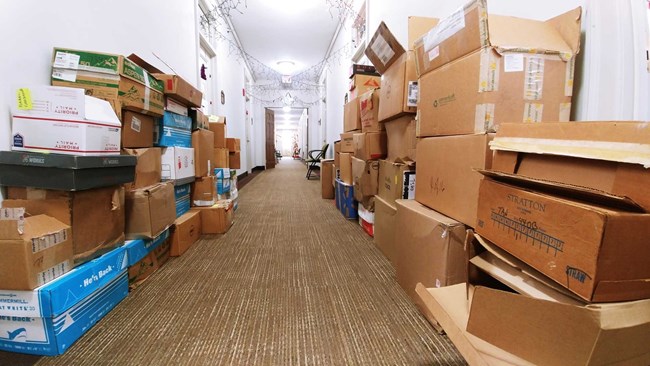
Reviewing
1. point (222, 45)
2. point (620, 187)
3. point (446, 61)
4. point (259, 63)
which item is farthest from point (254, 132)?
point (620, 187)

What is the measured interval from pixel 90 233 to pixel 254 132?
7063 millimetres

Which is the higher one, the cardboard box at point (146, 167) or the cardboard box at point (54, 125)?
the cardboard box at point (54, 125)

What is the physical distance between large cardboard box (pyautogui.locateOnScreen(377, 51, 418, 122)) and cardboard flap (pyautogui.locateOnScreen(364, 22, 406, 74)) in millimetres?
38

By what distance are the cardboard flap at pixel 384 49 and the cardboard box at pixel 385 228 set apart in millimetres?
891

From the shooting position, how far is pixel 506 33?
949mm

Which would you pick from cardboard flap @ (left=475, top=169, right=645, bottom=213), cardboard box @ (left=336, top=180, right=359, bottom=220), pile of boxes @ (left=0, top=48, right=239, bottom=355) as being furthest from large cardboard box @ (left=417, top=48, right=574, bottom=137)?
cardboard box @ (left=336, top=180, right=359, bottom=220)

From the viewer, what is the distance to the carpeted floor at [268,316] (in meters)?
0.91

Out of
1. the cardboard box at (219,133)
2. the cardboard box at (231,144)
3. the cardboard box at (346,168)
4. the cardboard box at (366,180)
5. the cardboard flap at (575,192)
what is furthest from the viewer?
the cardboard box at (231,144)

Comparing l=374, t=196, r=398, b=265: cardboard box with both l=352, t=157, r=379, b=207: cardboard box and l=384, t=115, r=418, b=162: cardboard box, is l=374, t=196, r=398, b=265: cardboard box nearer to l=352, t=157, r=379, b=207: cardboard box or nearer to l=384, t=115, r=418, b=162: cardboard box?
l=352, t=157, r=379, b=207: cardboard box

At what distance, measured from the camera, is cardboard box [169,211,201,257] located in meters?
1.72

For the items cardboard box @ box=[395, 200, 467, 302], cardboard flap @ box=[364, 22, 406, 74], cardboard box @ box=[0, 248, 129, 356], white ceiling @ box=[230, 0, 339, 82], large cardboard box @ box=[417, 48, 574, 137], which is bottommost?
cardboard box @ box=[0, 248, 129, 356]

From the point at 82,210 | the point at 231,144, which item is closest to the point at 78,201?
the point at 82,210

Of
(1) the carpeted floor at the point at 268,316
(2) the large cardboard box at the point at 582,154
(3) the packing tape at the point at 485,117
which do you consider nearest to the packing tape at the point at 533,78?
(3) the packing tape at the point at 485,117

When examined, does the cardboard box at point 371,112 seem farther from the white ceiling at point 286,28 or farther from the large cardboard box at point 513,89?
the white ceiling at point 286,28
